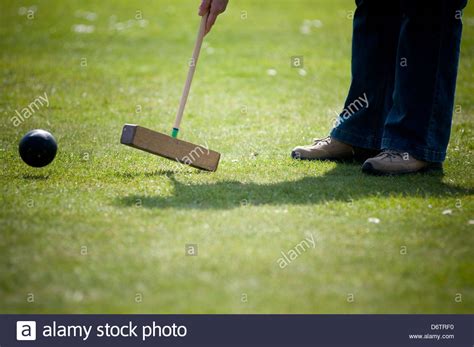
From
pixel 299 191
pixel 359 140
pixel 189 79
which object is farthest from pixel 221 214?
pixel 359 140

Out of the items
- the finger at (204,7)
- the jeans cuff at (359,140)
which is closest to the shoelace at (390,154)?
the jeans cuff at (359,140)

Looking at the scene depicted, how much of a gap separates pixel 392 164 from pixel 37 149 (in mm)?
2375

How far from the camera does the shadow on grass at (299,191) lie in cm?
399

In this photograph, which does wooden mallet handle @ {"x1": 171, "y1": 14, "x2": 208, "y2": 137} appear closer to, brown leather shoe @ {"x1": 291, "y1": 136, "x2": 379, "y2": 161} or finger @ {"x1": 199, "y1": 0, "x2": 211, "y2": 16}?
finger @ {"x1": 199, "y1": 0, "x2": 211, "y2": 16}

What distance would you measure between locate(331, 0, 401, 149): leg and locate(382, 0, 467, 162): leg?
32 cm

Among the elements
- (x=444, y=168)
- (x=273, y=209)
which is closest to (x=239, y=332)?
(x=273, y=209)

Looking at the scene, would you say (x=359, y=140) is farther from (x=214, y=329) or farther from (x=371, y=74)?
(x=214, y=329)

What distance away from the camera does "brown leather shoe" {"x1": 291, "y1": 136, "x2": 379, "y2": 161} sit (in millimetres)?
5086

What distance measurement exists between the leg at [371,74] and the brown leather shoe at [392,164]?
0.39m

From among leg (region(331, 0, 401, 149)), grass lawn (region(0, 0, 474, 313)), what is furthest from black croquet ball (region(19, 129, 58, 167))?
leg (region(331, 0, 401, 149))

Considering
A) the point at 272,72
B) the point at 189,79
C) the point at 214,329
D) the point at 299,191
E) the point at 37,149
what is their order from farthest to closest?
the point at 272,72, the point at 189,79, the point at 37,149, the point at 299,191, the point at 214,329

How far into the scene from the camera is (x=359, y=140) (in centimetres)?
504

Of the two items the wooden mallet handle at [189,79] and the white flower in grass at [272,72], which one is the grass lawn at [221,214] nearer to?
the wooden mallet handle at [189,79]

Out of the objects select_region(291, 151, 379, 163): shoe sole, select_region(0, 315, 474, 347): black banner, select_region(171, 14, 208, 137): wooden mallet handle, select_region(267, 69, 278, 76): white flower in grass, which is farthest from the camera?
select_region(267, 69, 278, 76): white flower in grass
